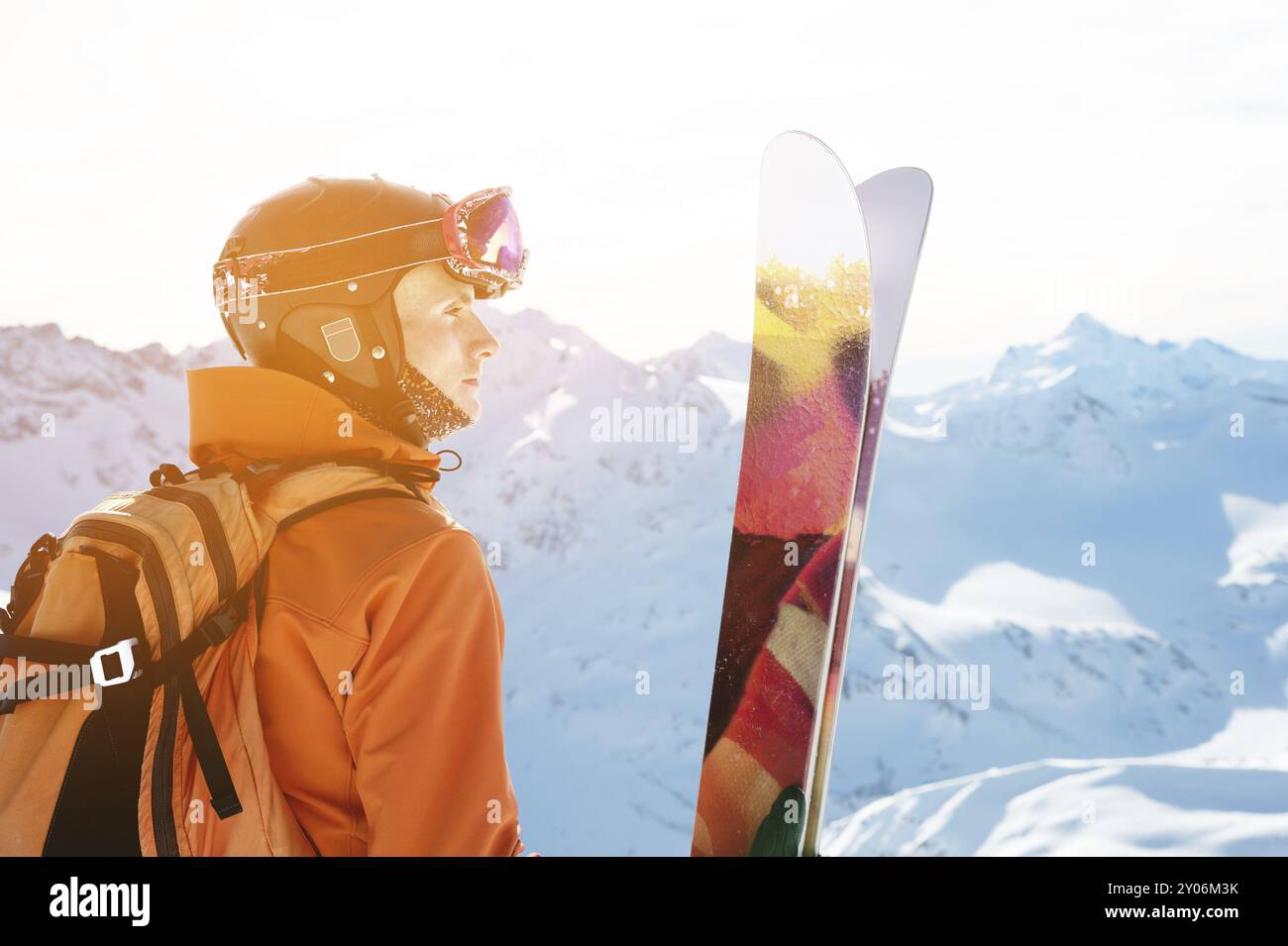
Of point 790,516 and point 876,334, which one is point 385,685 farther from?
point 876,334

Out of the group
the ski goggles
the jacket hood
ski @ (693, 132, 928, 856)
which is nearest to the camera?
the jacket hood

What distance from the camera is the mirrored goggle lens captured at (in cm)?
212

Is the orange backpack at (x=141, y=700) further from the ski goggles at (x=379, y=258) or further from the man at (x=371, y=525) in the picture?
the ski goggles at (x=379, y=258)

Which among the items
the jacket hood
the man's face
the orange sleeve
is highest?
the man's face

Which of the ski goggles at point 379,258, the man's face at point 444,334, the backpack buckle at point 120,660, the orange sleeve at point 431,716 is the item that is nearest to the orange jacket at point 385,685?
the orange sleeve at point 431,716

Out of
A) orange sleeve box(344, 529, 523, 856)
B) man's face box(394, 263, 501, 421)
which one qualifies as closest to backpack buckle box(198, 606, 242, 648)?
orange sleeve box(344, 529, 523, 856)

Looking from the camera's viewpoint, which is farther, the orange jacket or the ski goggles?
the ski goggles

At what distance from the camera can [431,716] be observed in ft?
5.40

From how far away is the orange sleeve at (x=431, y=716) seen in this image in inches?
64.4

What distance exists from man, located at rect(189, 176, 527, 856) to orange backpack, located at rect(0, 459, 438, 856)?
0.08 metres

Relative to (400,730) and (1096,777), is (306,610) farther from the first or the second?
(1096,777)

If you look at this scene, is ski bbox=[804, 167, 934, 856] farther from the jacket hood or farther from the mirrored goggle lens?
the jacket hood

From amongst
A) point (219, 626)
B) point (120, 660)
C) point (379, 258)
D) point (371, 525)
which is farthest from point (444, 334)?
point (120, 660)

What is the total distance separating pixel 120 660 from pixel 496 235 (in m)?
1.10
